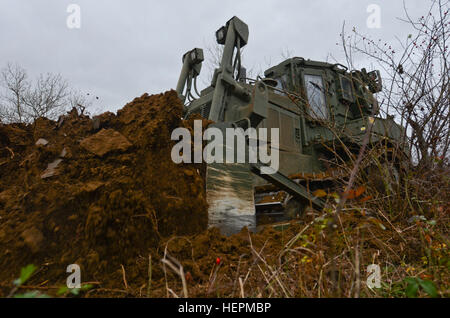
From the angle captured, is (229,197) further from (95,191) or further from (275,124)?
(275,124)

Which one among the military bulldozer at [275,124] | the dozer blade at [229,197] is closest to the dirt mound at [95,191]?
the dozer blade at [229,197]

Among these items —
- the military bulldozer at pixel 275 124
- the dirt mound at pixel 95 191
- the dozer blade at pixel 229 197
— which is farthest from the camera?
the military bulldozer at pixel 275 124

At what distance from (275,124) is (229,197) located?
2.87m

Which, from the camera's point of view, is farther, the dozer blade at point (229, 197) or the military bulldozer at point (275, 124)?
the military bulldozer at point (275, 124)

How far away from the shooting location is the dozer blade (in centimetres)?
268

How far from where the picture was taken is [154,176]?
2307 millimetres

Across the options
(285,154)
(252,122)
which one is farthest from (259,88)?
(285,154)

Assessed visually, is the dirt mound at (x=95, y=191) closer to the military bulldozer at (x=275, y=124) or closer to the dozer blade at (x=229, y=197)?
the dozer blade at (x=229, y=197)

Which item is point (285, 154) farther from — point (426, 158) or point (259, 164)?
point (426, 158)

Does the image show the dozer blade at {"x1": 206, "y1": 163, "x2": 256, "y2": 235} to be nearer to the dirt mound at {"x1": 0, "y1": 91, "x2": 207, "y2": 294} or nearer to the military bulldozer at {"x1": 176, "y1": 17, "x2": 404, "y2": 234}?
the military bulldozer at {"x1": 176, "y1": 17, "x2": 404, "y2": 234}

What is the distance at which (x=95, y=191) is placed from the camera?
6.42 feet

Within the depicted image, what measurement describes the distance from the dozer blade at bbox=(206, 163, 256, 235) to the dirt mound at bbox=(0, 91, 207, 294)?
0.13 m

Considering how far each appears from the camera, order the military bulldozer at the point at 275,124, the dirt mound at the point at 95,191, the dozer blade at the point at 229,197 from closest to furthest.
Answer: the dirt mound at the point at 95,191
the dozer blade at the point at 229,197
the military bulldozer at the point at 275,124

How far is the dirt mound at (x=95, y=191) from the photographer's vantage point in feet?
5.75
